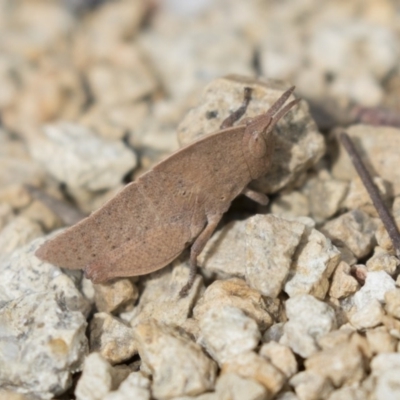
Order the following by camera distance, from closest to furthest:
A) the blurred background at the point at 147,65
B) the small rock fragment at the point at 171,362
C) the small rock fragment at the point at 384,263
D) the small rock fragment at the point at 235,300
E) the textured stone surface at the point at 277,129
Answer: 1. the small rock fragment at the point at 171,362
2. the small rock fragment at the point at 235,300
3. the small rock fragment at the point at 384,263
4. the textured stone surface at the point at 277,129
5. the blurred background at the point at 147,65

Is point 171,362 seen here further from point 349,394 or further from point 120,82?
point 120,82

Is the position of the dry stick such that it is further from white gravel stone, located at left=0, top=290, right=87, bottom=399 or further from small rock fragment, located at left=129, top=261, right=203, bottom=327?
white gravel stone, located at left=0, top=290, right=87, bottom=399

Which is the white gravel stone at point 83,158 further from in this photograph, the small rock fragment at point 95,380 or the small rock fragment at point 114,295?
the small rock fragment at point 95,380

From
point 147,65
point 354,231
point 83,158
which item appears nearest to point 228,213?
point 354,231

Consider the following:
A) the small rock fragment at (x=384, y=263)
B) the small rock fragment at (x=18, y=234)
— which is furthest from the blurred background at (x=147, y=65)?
the small rock fragment at (x=384, y=263)

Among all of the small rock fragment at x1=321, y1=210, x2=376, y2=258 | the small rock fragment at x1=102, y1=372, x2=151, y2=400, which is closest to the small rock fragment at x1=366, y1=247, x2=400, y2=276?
the small rock fragment at x1=321, y1=210, x2=376, y2=258
